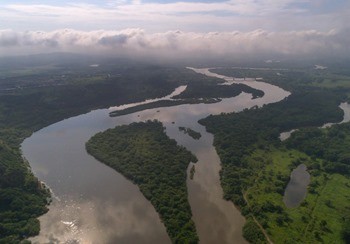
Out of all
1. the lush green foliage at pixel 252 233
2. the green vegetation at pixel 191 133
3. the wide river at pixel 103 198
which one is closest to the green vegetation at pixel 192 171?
the wide river at pixel 103 198

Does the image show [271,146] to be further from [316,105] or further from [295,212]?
[316,105]

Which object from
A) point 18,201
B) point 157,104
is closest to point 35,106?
point 157,104

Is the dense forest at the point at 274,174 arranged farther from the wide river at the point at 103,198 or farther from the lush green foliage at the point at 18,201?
the lush green foliage at the point at 18,201

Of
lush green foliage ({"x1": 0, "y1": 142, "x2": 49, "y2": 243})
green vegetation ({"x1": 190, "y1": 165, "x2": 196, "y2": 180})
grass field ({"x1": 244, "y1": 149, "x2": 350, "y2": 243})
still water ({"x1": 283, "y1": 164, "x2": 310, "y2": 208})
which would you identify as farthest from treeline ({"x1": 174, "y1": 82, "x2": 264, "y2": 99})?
lush green foliage ({"x1": 0, "y1": 142, "x2": 49, "y2": 243})

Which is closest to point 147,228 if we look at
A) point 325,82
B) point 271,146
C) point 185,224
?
point 185,224

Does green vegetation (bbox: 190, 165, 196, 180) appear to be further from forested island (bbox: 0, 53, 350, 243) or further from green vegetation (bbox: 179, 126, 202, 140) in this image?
green vegetation (bbox: 179, 126, 202, 140)
